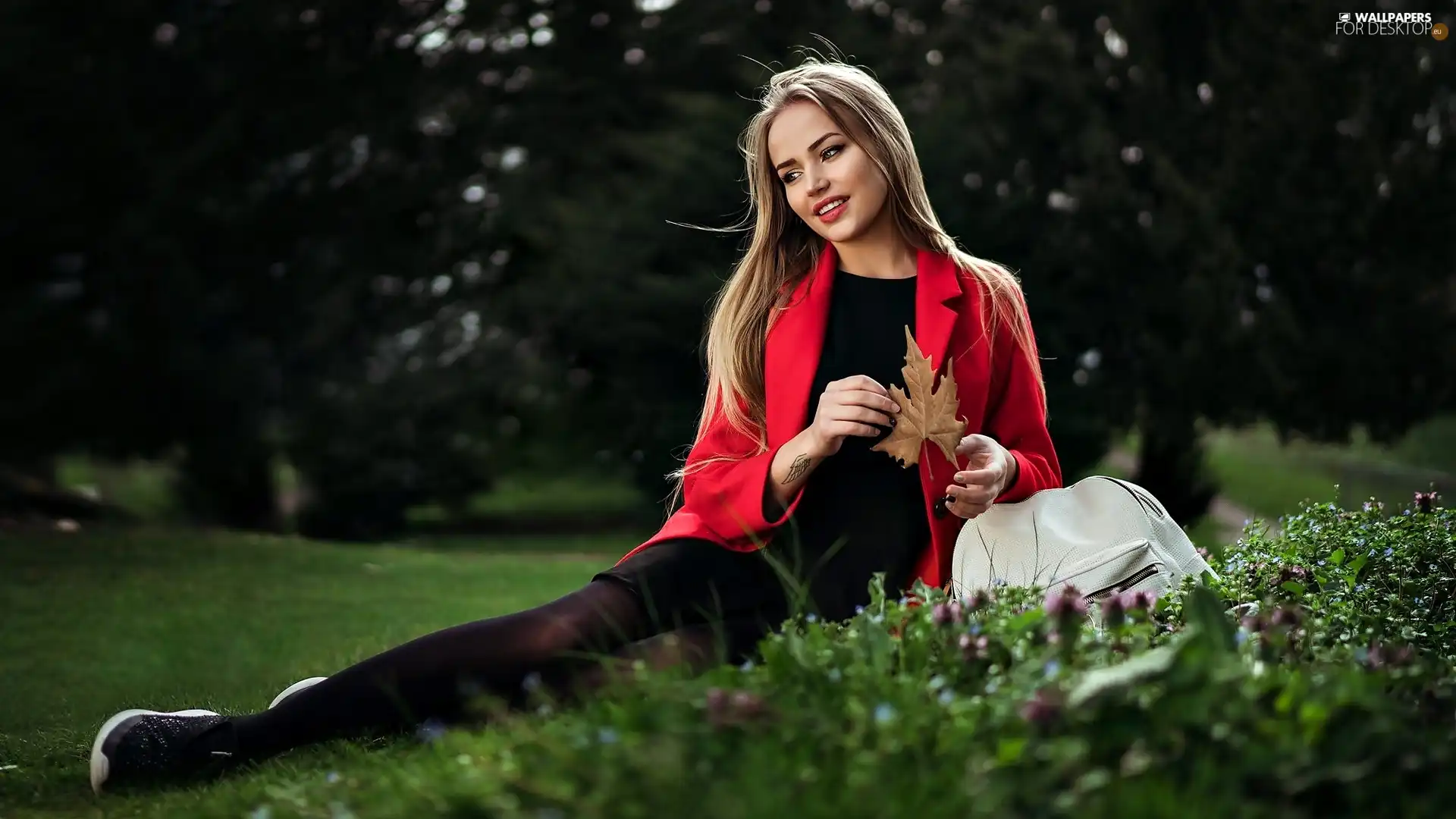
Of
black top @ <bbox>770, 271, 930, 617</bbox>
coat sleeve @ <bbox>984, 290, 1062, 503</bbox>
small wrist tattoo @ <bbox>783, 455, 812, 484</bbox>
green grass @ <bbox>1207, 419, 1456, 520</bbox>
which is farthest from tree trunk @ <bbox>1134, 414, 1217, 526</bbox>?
small wrist tattoo @ <bbox>783, 455, 812, 484</bbox>

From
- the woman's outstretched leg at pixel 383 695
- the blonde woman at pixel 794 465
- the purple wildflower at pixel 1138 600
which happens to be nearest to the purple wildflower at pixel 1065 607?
the purple wildflower at pixel 1138 600

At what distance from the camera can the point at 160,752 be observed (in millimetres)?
2992

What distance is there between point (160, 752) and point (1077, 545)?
207 centimetres

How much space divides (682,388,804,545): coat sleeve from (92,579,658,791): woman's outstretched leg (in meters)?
0.37

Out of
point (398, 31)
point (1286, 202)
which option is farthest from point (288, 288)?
point (1286, 202)

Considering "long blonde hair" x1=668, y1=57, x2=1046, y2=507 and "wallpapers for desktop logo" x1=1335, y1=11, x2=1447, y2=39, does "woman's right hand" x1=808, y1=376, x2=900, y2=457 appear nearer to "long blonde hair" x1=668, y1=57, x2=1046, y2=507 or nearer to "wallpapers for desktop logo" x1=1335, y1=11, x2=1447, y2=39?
"long blonde hair" x1=668, y1=57, x2=1046, y2=507

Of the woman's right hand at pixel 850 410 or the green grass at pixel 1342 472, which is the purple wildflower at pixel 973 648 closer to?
the woman's right hand at pixel 850 410

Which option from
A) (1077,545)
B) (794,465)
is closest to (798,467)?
(794,465)

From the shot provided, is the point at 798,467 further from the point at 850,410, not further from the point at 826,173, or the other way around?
the point at 826,173

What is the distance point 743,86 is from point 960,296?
9.93 metres

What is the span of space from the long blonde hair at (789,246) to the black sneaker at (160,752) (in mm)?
1235

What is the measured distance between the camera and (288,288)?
1246 centimetres

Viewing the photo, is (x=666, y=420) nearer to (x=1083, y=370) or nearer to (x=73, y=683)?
(x=1083, y=370)

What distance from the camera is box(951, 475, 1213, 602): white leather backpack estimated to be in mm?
2994
